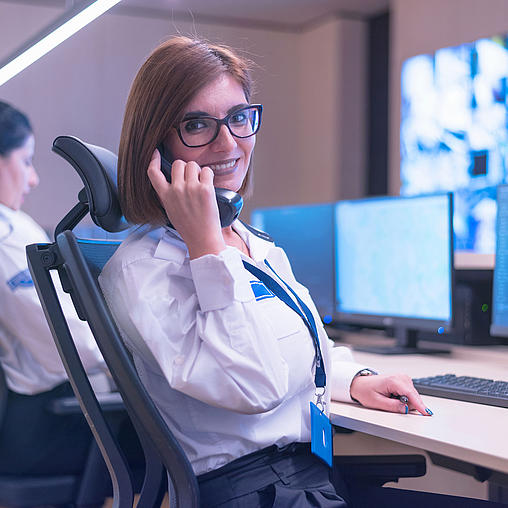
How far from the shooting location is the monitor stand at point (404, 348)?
220 cm

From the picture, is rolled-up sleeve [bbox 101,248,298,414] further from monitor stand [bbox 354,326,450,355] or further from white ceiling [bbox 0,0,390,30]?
white ceiling [bbox 0,0,390,30]

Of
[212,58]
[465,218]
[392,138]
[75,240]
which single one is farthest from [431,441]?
[392,138]

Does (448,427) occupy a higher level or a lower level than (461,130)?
lower

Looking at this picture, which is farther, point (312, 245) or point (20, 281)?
point (312, 245)

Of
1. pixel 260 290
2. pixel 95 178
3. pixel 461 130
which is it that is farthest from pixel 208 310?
pixel 461 130

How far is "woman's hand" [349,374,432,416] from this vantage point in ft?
4.47

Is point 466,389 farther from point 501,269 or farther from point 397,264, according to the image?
point 397,264

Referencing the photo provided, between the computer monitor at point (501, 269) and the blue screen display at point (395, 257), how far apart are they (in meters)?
0.13

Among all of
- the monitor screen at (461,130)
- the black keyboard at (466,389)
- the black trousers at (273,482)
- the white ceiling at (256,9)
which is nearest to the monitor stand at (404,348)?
the black keyboard at (466,389)

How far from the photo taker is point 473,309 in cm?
231

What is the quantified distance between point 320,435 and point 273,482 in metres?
0.13

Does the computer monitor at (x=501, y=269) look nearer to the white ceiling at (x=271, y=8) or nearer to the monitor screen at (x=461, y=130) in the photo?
the monitor screen at (x=461, y=130)

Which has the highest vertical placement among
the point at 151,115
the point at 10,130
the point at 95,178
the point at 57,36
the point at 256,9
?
the point at 256,9

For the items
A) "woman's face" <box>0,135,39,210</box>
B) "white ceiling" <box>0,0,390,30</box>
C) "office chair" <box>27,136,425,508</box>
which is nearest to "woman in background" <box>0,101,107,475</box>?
"woman's face" <box>0,135,39,210</box>
